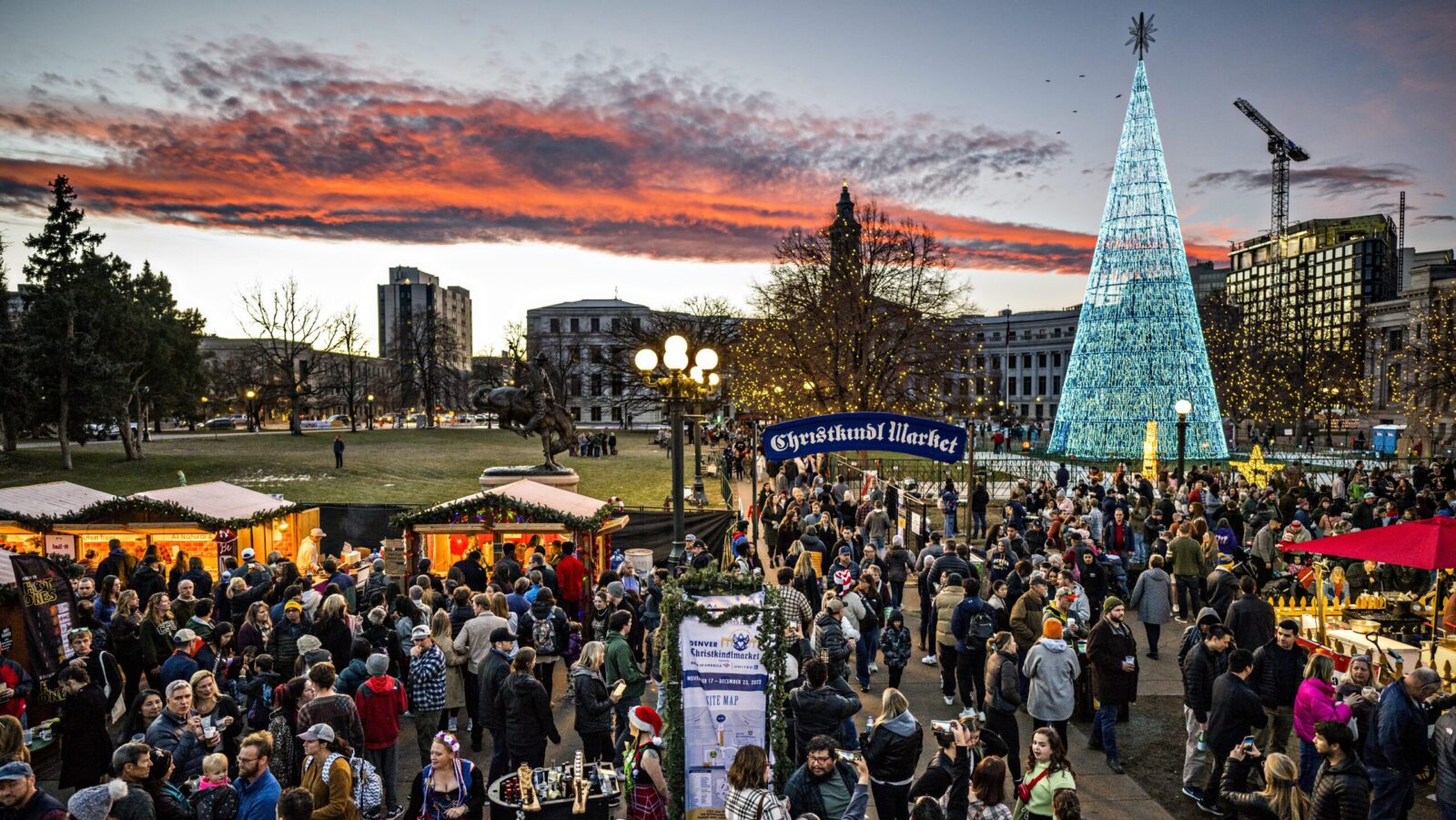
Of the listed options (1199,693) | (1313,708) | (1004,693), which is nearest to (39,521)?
(1004,693)

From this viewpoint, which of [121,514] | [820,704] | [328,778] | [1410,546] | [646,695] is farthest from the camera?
[121,514]

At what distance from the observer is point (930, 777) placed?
5.59m

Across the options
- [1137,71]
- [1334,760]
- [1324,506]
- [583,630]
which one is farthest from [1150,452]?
[1334,760]

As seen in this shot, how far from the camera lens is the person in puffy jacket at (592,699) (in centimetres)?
731

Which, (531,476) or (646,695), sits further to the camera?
(531,476)

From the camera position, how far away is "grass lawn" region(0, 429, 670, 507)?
1158 inches

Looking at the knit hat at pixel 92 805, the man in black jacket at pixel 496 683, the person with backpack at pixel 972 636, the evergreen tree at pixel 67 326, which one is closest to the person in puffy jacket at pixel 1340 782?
the person with backpack at pixel 972 636

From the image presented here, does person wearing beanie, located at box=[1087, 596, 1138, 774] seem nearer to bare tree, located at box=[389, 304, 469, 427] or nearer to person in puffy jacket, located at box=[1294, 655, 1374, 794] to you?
person in puffy jacket, located at box=[1294, 655, 1374, 794]

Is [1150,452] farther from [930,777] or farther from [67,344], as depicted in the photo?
[67,344]

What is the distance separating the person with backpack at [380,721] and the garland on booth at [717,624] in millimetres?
2526

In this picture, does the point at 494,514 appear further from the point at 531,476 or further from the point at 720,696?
the point at 720,696

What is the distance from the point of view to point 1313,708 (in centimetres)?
675

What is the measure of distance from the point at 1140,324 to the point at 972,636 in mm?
24836

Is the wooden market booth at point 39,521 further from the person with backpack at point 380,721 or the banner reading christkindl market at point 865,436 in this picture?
the banner reading christkindl market at point 865,436
